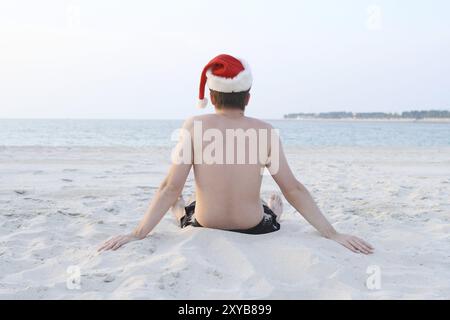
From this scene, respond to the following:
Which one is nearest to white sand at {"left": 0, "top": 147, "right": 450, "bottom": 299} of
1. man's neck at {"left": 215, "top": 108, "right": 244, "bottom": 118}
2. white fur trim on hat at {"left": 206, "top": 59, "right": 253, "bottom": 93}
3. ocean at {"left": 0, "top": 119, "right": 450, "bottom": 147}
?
man's neck at {"left": 215, "top": 108, "right": 244, "bottom": 118}

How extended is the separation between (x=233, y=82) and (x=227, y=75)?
0.06m

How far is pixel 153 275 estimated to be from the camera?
263cm

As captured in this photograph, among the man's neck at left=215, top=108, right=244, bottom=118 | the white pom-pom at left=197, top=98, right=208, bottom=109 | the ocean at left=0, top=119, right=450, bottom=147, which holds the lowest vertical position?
the ocean at left=0, top=119, right=450, bottom=147

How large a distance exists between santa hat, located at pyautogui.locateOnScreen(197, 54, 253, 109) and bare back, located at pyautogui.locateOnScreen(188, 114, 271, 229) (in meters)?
0.21

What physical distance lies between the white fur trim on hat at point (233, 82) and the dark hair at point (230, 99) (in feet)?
0.12

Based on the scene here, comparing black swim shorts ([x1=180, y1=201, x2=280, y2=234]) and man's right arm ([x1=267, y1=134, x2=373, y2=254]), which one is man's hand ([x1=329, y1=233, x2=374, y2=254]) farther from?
black swim shorts ([x1=180, y1=201, x2=280, y2=234])

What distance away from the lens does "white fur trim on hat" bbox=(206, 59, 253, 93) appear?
2.96 metres

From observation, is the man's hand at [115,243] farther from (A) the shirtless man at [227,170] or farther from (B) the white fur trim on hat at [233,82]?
(B) the white fur trim on hat at [233,82]

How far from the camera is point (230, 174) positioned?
3.09 metres
